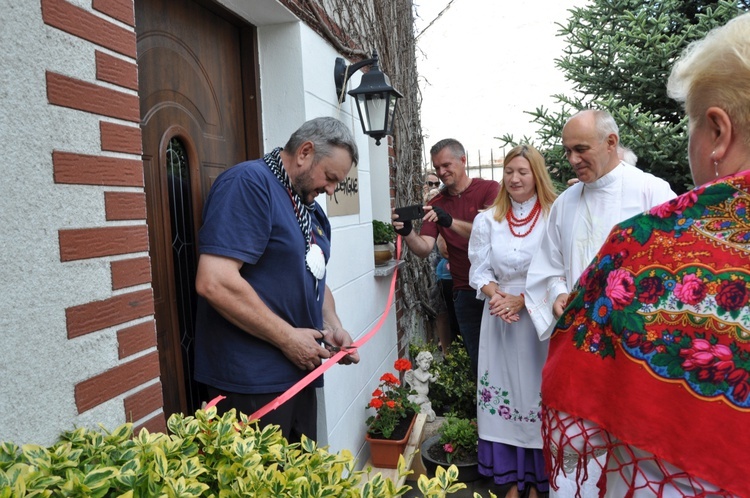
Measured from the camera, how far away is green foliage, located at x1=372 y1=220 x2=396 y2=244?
14.9ft

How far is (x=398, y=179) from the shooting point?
18.1 feet

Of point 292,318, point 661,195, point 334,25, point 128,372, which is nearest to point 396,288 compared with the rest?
point 334,25

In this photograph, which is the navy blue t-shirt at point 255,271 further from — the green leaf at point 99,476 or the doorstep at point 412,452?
the doorstep at point 412,452

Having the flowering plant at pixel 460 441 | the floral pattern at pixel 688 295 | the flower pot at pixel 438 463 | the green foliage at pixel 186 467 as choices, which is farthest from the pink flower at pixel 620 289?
the flowering plant at pixel 460 441

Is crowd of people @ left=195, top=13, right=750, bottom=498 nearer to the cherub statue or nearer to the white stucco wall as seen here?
the cherub statue

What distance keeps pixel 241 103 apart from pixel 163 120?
81 centimetres

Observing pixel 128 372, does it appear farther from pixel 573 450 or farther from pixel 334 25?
pixel 334 25

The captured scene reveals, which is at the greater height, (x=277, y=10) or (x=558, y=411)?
(x=277, y=10)

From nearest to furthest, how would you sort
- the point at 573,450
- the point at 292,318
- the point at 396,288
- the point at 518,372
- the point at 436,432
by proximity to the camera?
1. the point at 573,450
2. the point at 292,318
3. the point at 518,372
4. the point at 436,432
5. the point at 396,288

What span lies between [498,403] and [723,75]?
273cm

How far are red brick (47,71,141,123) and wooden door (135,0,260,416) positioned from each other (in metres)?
0.68

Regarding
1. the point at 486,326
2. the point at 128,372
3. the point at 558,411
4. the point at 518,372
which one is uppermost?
the point at 128,372

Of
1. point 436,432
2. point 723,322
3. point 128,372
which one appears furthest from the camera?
point 436,432

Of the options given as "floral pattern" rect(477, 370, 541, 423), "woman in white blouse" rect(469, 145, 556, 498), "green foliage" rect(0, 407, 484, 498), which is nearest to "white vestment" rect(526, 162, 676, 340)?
"woman in white blouse" rect(469, 145, 556, 498)
